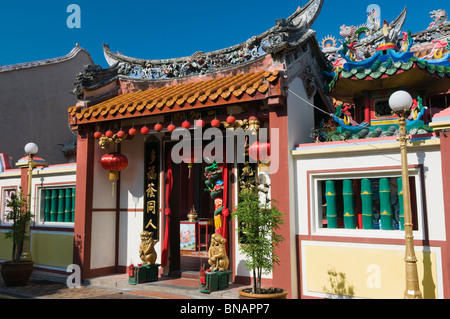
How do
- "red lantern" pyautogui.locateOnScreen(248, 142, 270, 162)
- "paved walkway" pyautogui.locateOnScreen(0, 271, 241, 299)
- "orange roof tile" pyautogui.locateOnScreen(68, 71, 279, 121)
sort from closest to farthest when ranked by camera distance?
1. "orange roof tile" pyautogui.locateOnScreen(68, 71, 279, 121)
2. "red lantern" pyautogui.locateOnScreen(248, 142, 270, 162)
3. "paved walkway" pyautogui.locateOnScreen(0, 271, 241, 299)

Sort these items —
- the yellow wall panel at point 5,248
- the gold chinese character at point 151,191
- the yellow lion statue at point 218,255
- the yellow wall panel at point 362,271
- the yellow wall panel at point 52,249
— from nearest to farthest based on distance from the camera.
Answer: the yellow wall panel at point 362,271 → the yellow lion statue at point 218,255 → the gold chinese character at point 151,191 → the yellow wall panel at point 52,249 → the yellow wall panel at point 5,248

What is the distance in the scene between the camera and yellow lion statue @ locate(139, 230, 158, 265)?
8391 mm

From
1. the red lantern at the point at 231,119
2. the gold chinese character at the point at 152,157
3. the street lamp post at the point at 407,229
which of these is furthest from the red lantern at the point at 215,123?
the street lamp post at the point at 407,229

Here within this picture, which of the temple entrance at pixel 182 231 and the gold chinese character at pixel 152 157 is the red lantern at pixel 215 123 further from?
the gold chinese character at pixel 152 157

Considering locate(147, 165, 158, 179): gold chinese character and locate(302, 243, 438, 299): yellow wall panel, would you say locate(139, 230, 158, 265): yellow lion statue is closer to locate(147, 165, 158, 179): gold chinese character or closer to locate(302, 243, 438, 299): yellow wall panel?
locate(147, 165, 158, 179): gold chinese character

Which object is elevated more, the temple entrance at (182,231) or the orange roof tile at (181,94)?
the orange roof tile at (181,94)

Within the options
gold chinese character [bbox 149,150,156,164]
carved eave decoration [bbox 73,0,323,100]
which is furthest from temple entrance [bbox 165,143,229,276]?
carved eave decoration [bbox 73,0,323,100]

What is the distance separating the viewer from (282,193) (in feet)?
22.3

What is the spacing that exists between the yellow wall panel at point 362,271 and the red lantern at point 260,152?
5.55 ft

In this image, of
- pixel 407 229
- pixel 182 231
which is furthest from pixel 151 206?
pixel 407 229

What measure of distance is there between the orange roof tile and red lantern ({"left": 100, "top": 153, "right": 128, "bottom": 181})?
922mm

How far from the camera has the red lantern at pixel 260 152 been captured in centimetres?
726

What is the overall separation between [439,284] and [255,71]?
5192 mm
